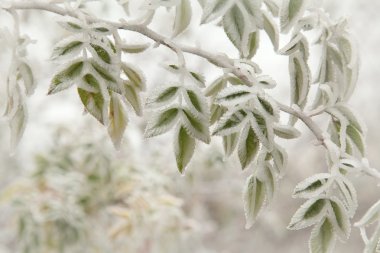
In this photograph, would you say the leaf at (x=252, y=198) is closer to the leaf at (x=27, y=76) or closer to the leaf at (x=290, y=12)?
the leaf at (x=290, y=12)

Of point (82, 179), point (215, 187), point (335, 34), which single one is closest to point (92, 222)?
point (82, 179)

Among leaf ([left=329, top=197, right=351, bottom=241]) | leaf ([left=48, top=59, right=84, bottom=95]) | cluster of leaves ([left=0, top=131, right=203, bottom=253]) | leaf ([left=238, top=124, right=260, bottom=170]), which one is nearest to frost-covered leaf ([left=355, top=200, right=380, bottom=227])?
leaf ([left=329, top=197, right=351, bottom=241])

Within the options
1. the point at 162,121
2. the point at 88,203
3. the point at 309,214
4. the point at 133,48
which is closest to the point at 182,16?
the point at 133,48

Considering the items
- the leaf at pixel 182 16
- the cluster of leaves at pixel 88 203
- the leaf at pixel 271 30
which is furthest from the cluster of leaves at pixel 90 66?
the cluster of leaves at pixel 88 203

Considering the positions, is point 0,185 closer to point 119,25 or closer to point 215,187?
point 215,187

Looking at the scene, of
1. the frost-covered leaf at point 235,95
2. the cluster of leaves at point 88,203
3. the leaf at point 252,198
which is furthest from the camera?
the cluster of leaves at point 88,203

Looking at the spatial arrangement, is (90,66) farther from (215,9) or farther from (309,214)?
(309,214)

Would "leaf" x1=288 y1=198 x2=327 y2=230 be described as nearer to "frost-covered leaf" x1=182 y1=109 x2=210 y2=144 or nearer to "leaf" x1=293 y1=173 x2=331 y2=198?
"leaf" x1=293 y1=173 x2=331 y2=198
